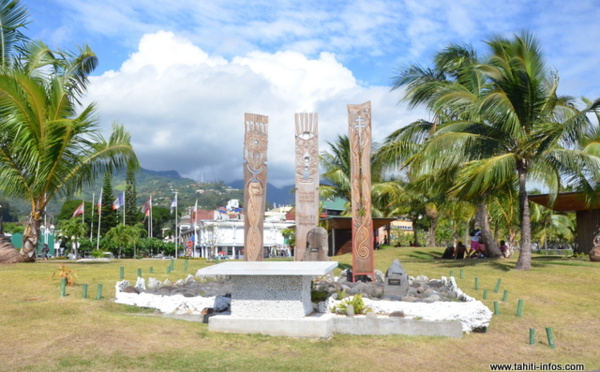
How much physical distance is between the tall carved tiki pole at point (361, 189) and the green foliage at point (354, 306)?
414 centimetres

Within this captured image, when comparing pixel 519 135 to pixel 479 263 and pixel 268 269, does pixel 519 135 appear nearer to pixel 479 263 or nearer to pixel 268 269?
pixel 479 263

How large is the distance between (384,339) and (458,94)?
13.0 meters

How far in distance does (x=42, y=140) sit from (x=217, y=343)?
36.2 ft

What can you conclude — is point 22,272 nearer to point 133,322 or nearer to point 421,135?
point 133,322

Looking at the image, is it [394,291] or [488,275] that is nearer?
[394,291]

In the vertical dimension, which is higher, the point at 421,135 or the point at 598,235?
the point at 421,135

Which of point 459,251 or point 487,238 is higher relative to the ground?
point 487,238

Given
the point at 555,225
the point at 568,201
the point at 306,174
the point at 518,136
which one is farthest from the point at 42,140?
the point at 555,225

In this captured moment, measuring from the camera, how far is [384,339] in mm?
A: 9828

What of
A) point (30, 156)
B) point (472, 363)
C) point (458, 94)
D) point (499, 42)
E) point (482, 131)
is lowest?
point (472, 363)

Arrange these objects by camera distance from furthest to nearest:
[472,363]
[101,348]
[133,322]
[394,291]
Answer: [394,291] < [133,322] < [472,363] < [101,348]

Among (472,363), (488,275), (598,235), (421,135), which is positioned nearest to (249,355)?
(472,363)

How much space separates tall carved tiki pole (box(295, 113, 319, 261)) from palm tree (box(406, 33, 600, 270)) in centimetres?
411

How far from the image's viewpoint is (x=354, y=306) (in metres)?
11.0
